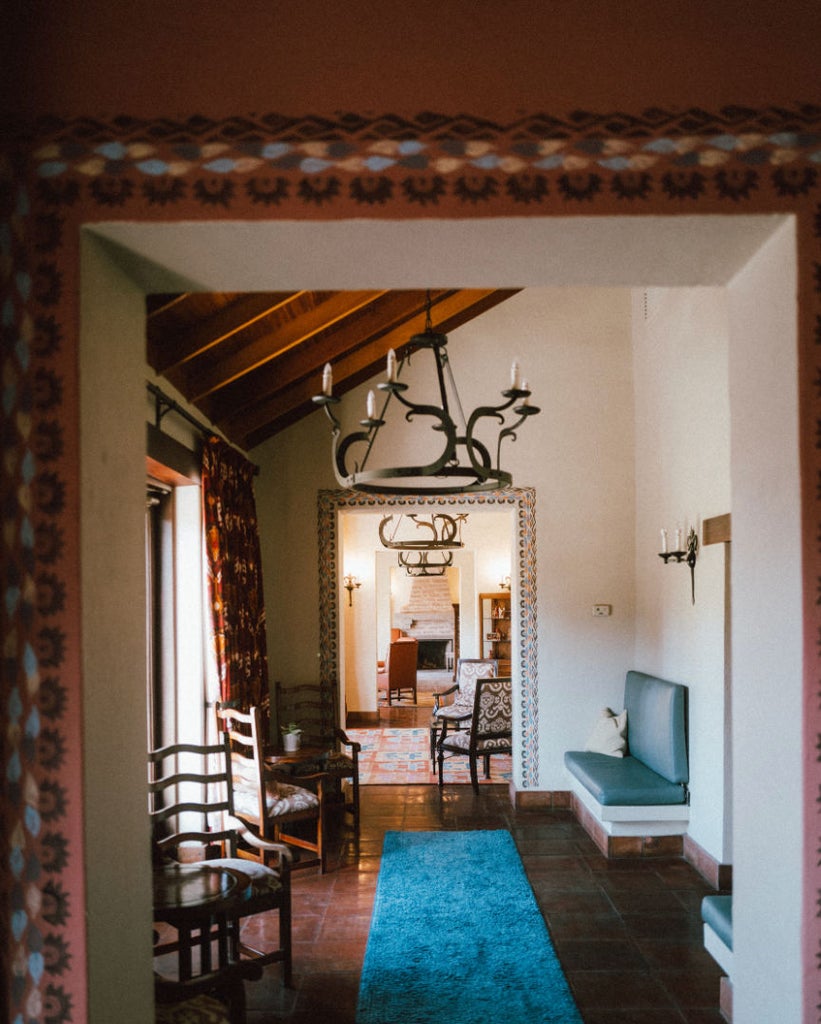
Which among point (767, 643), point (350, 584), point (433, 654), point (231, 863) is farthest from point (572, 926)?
point (433, 654)

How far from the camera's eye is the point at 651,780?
5328 millimetres

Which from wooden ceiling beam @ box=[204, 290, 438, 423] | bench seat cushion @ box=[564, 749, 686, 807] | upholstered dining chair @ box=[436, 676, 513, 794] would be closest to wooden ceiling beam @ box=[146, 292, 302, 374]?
wooden ceiling beam @ box=[204, 290, 438, 423]

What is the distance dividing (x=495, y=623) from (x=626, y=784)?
294 inches

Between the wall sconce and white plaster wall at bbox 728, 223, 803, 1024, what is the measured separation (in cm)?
962

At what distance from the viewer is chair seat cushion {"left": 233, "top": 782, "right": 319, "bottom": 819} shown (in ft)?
15.4

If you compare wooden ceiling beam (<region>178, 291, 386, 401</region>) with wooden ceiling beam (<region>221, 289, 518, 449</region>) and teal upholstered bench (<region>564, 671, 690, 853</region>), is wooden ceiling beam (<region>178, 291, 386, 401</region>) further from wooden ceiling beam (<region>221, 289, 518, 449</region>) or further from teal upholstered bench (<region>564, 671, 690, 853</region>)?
teal upholstered bench (<region>564, 671, 690, 853</region>)

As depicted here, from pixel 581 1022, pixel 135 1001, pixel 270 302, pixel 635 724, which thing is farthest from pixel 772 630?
pixel 635 724

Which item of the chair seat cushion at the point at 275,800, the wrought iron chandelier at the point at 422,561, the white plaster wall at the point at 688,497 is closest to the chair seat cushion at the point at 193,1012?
the chair seat cushion at the point at 275,800

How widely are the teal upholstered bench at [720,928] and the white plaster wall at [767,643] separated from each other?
1695mm

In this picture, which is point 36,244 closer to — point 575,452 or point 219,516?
point 219,516

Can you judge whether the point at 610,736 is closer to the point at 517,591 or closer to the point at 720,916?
the point at 517,591

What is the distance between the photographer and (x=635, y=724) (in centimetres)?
596

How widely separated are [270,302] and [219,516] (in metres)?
1.51

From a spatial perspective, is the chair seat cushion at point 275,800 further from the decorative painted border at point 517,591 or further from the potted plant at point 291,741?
the decorative painted border at point 517,591
